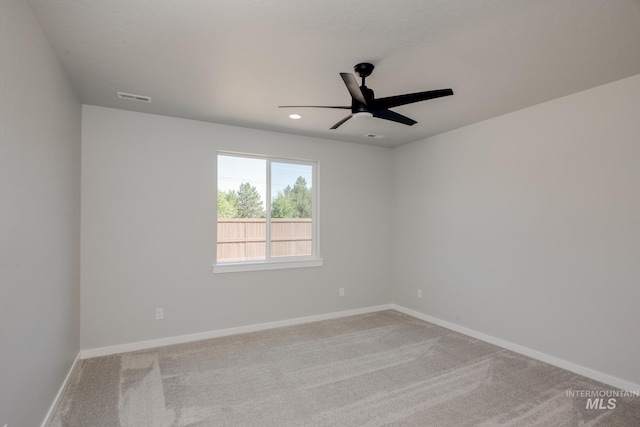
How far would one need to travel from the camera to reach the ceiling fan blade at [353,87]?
200 cm

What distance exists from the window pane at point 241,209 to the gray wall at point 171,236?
171 mm

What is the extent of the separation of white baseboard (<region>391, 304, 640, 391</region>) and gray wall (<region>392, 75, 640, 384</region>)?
0.04 meters

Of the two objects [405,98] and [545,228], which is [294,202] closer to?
[405,98]

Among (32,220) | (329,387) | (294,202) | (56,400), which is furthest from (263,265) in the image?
(32,220)

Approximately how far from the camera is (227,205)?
4.09 metres

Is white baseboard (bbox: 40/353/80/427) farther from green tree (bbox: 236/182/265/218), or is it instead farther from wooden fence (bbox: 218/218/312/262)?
green tree (bbox: 236/182/265/218)

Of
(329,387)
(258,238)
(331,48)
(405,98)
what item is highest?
(331,48)

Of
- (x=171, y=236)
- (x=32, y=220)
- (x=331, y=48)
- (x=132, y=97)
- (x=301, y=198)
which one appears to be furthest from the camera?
(x=301, y=198)

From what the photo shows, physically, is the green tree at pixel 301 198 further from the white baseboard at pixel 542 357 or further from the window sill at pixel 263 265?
the white baseboard at pixel 542 357

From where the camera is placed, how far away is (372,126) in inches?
159

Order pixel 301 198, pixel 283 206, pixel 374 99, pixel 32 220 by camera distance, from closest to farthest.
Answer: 1. pixel 32 220
2. pixel 374 99
3. pixel 283 206
4. pixel 301 198

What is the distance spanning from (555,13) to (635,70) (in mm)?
1319

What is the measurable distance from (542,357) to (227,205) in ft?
12.6

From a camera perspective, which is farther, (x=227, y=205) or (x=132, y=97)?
(x=227, y=205)
